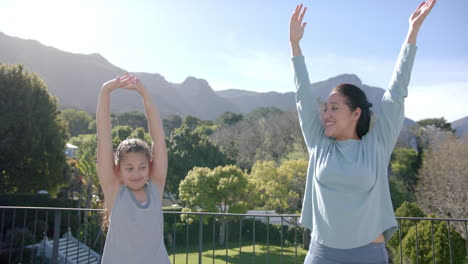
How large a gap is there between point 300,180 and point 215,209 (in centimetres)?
435

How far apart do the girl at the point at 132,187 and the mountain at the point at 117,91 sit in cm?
7554

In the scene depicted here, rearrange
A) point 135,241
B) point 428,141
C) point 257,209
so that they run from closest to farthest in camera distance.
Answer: point 135,241
point 257,209
point 428,141

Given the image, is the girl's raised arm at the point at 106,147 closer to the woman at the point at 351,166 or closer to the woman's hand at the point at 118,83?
the woman's hand at the point at 118,83

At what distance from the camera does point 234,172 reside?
17.7 metres

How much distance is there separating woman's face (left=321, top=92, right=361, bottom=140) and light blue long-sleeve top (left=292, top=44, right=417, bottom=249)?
0.04 m

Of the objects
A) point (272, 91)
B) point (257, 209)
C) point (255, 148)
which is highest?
point (272, 91)

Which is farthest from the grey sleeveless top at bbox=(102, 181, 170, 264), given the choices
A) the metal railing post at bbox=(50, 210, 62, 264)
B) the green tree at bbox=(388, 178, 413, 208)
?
the green tree at bbox=(388, 178, 413, 208)

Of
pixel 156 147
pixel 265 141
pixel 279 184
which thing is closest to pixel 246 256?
pixel 279 184

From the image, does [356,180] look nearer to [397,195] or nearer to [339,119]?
[339,119]

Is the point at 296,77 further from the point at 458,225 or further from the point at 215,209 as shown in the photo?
the point at 215,209

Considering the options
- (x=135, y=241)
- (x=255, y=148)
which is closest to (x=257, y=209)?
(x=255, y=148)

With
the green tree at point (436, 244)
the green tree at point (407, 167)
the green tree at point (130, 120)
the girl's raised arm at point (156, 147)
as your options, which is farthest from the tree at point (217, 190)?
the green tree at point (130, 120)

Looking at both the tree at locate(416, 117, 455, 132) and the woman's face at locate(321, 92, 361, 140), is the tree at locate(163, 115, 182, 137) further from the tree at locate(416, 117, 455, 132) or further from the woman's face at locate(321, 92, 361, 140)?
the woman's face at locate(321, 92, 361, 140)

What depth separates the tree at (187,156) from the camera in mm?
24984
